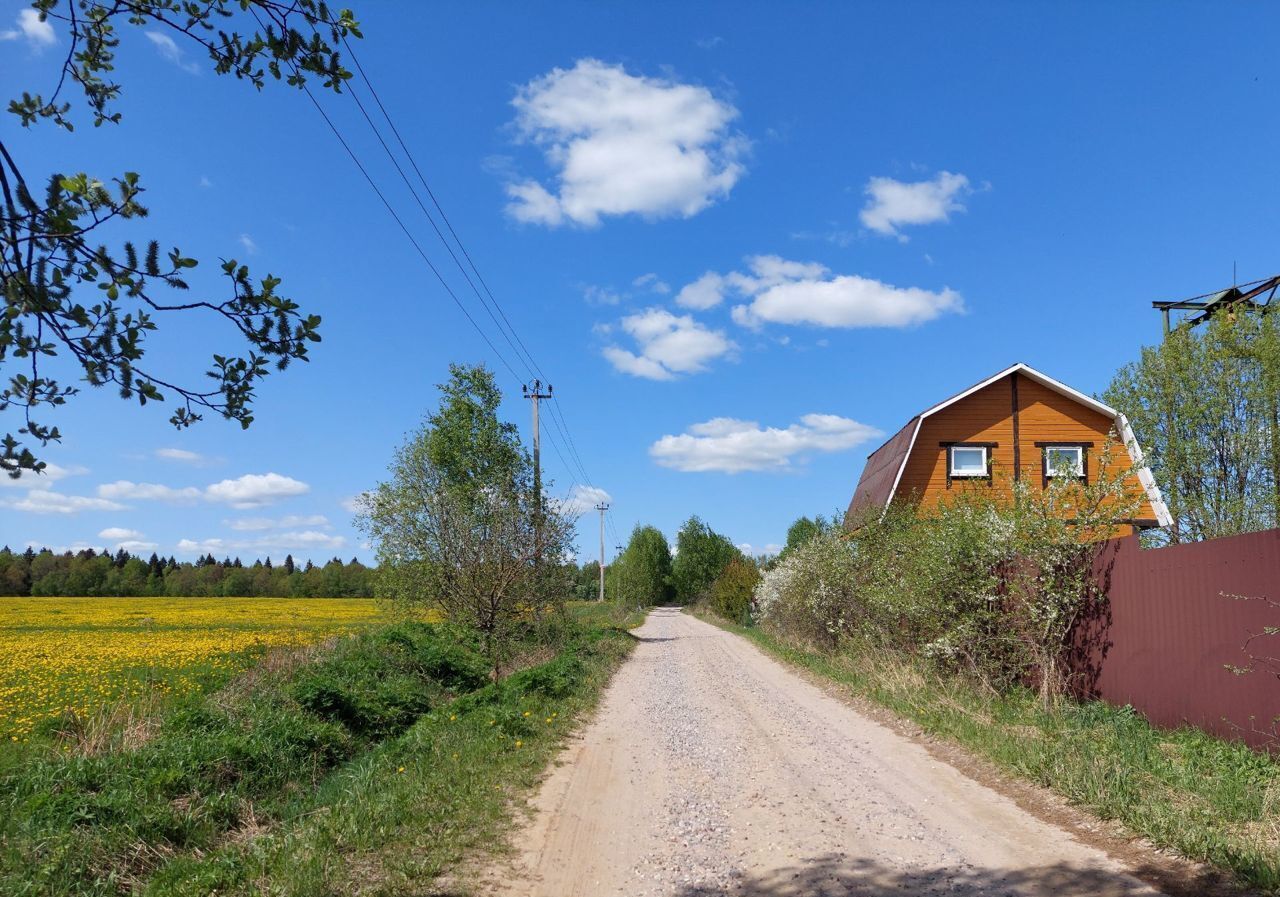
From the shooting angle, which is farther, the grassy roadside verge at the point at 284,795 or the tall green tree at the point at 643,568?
the tall green tree at the point at 643,568

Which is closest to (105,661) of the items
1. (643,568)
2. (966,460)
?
(966,460)

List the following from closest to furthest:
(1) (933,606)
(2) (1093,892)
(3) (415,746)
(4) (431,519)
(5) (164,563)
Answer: (2) (1093,892) < (3) (415,746) < (1) (933,606) < (4) (431,519) < (5) (164,563)

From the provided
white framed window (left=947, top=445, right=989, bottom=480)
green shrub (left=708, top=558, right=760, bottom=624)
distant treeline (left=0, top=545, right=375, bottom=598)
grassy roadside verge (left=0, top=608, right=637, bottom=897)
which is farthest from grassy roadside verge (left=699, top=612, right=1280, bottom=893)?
Answer: distant treeline (left=0, top=545, right=375, bottom=598)

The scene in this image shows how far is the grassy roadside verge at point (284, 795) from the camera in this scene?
5.36 metres

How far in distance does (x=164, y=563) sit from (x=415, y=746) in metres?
87.1

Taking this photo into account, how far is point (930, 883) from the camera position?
502 centimetres

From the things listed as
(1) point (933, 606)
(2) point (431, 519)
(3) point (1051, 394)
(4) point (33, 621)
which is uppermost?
(3) point (1051, 394)

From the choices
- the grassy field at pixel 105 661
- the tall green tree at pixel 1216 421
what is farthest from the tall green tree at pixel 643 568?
the tall green tree at pixel 1216 421

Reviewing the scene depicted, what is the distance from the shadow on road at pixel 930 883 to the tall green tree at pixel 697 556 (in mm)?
81290

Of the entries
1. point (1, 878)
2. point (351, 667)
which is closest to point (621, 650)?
point (351, 667)

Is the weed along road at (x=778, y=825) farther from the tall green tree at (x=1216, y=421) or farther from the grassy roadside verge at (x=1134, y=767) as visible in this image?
the tall green tree at (x=1216, y=421)

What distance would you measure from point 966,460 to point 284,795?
22.1m

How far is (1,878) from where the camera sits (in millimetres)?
5379

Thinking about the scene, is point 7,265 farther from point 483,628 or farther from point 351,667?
point 483,628
